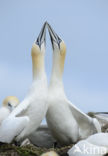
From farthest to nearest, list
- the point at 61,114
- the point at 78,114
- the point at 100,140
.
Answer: the point at 78,114
the point at 61,114
the point at 100,140

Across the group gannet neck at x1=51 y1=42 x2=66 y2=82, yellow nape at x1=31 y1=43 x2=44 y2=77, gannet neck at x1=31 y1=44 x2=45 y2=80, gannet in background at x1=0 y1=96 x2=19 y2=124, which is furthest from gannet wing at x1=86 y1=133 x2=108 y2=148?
gannet in background at x1=0 y1=96 x2=19 y2=124

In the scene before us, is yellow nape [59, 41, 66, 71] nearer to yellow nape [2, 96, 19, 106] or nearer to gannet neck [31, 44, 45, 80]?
gannet neck [31, 44, 45, 80]

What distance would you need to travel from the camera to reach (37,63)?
9062 millimetres

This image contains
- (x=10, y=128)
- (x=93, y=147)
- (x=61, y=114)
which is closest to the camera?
(x=93, y=147)

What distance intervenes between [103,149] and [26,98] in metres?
2.03

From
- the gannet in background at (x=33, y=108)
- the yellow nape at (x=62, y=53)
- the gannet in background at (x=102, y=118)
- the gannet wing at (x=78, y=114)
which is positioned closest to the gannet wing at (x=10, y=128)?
the gannet in background at (x=33, y=108)

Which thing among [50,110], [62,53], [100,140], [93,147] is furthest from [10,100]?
[93,147]

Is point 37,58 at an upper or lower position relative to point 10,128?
upper

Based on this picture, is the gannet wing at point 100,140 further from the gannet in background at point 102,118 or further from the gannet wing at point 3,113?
the gannet in background at point 102,118

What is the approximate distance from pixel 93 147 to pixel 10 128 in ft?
5.36

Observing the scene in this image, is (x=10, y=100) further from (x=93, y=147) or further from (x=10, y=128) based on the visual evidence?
(x=93, y=147)

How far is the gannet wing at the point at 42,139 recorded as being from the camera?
31.6ft

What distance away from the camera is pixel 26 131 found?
859cm

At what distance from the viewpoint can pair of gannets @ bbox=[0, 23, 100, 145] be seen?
27.5 ft
